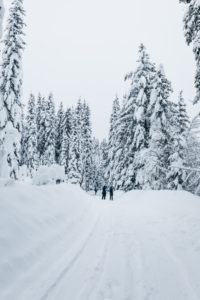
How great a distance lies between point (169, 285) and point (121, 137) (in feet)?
84.7

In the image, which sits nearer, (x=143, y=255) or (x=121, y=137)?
(x=143, y=255)

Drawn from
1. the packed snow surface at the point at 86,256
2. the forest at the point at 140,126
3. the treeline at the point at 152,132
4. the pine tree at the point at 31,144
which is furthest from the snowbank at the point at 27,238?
the pine tree at the point at 31,144

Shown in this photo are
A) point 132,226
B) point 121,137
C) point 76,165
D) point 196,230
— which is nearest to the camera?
point 196,230

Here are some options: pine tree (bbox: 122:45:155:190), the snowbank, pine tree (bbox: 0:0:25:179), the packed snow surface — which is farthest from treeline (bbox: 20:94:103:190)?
the packed snow surface

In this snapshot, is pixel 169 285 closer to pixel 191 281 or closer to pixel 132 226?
pixel 191 281

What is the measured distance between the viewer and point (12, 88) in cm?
2194

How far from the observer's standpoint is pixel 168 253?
20.6 ft

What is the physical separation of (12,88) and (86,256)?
18833 mm

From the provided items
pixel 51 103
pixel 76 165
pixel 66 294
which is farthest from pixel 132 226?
pixel 51 103

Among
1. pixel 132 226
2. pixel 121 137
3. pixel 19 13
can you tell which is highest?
pixel 19 13

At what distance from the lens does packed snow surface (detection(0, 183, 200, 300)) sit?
4.22 metres

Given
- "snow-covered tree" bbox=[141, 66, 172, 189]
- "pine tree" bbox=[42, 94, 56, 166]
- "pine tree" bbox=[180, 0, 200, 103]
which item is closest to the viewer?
"pine tree" bbox=[180, 0, 200, 103]

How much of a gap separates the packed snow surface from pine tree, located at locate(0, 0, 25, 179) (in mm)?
12075

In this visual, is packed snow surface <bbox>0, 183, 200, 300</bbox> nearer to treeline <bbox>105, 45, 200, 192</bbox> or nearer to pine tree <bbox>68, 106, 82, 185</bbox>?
treeline <bbox>105, 45, 200, 192</bbox>
